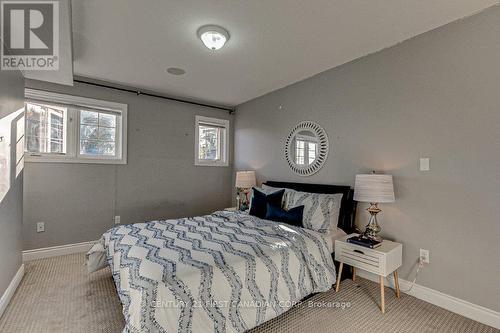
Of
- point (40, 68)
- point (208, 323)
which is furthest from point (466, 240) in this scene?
point (40, 68)

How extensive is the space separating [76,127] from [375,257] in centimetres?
411

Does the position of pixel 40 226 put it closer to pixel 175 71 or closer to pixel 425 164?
pixel 175 71

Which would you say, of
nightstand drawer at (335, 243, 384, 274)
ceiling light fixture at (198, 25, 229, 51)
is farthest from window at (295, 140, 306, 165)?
ceiling light fixture at (198, 25, 229, 51)

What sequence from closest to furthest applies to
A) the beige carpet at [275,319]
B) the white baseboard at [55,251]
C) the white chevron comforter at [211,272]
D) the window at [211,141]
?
the white chevron comforter at [211,272], the beige carpet at [275,319], the white baseboard at [55,251], the window at [211,141]

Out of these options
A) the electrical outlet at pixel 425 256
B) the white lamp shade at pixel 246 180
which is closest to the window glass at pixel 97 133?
the white lamp shade at pixel 246 180

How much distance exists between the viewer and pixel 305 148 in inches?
140

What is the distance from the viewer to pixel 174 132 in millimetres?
4348

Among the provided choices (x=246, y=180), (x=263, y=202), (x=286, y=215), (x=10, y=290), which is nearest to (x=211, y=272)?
(x=286, y=215)

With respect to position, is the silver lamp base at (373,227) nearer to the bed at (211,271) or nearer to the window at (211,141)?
the bed at (211,271)

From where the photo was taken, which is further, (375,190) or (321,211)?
(321,211)

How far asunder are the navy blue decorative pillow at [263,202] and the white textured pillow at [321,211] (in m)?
0.34

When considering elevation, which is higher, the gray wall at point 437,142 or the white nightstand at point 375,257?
the gray wall at point 437,142

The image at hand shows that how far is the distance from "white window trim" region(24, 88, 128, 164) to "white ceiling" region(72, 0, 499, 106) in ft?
1.29

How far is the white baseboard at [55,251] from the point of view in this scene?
321cm
